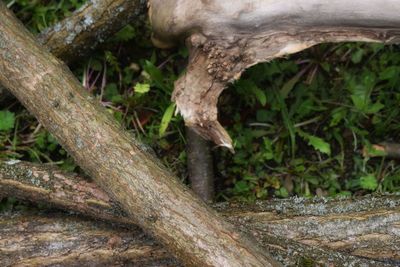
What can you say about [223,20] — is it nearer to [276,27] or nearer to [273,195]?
[276,27]

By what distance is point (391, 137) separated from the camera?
285 cm

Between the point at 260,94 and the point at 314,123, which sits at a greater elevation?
the point at 260,94

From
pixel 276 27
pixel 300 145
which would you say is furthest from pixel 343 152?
pixel 276 27

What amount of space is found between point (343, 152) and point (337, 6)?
111cm

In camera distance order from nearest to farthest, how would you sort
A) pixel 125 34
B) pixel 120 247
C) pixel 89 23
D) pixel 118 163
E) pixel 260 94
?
1. pixel 118 163
2. pixel 120 247
3. pixel 89 23
4. pixel 260 94
5. pixel 125 34

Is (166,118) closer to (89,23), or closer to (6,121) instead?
(89,23)

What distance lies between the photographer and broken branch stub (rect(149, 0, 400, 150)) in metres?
1.94

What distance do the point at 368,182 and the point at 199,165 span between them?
898 mm

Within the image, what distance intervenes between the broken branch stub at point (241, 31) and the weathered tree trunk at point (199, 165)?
0.41m

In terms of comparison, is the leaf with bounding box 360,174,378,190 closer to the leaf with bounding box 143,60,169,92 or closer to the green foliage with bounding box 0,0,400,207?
the green foliage with bounding box 0,0,400,207

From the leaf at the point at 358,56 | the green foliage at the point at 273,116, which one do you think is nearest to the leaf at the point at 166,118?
the green foliage at the point at 273,116

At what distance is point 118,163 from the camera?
197cm

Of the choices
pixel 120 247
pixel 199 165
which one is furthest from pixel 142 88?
pixel 120 247

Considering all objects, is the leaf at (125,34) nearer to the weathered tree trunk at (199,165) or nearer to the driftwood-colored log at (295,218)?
the weathered tree trunk at (199,165)
